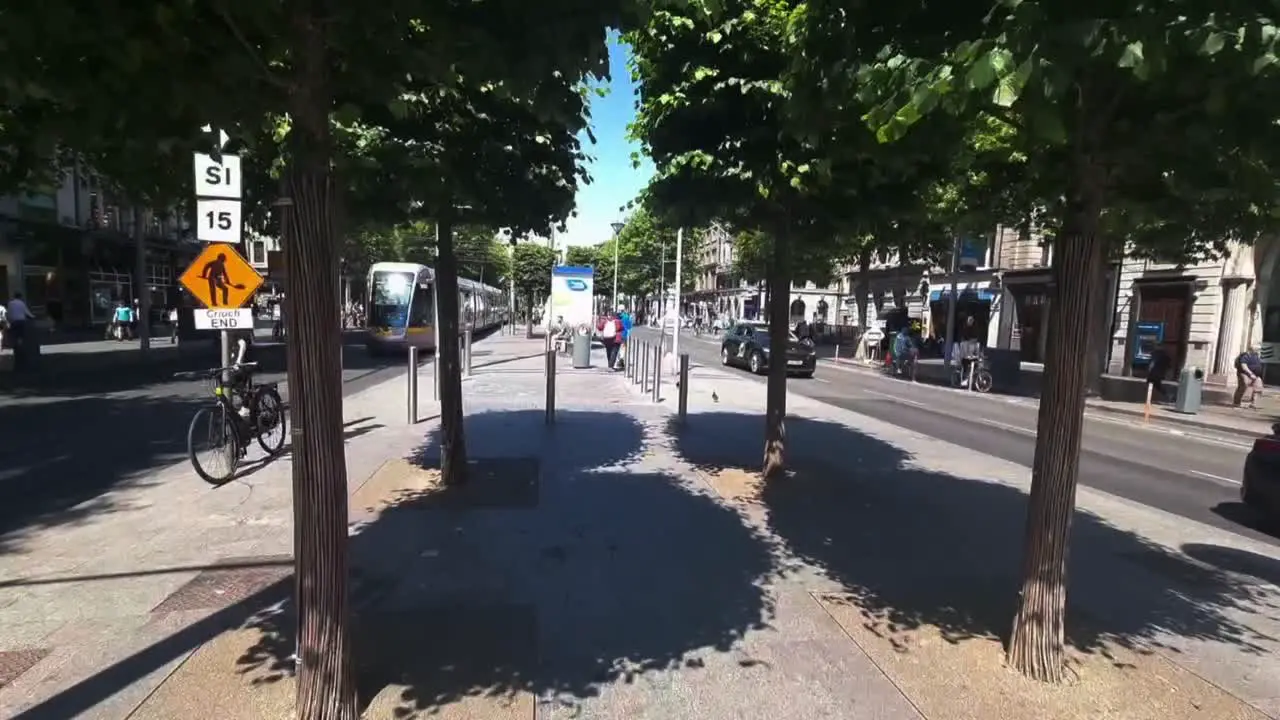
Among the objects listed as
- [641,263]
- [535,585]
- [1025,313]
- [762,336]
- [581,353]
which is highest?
[641,263]

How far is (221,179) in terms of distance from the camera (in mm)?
5668

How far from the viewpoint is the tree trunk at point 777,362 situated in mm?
6934

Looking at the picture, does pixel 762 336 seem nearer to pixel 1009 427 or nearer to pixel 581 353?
pixel 581 353

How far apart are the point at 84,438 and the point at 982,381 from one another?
68.4 feet

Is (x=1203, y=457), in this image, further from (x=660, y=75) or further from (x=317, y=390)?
(x=317, y=390)

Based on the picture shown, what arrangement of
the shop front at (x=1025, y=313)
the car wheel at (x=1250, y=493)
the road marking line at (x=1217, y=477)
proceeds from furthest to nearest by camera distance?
the shop front at (x=1025, y=313) < the road marking line at (x=1217, y=477) < the car wheel at (x=1250, y=493)

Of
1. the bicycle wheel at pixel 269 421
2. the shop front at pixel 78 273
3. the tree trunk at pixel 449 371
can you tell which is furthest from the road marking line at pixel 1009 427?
the shop front at pixel 78 273

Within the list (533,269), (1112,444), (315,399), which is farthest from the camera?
(533,269)

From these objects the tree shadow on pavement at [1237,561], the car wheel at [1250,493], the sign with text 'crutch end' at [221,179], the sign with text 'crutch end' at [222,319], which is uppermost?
the sign with text 'crutch end' at [221,179]

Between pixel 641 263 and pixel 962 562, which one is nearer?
pixel 962 562

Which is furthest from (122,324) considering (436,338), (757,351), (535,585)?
(535,585)

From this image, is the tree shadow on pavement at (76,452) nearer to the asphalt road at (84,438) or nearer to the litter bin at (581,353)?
the asphalt road at (84,438)

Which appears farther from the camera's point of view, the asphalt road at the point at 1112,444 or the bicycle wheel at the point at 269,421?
the bicycle wheel at the point at 269,421

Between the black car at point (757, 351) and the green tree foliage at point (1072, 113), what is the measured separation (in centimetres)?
1632
